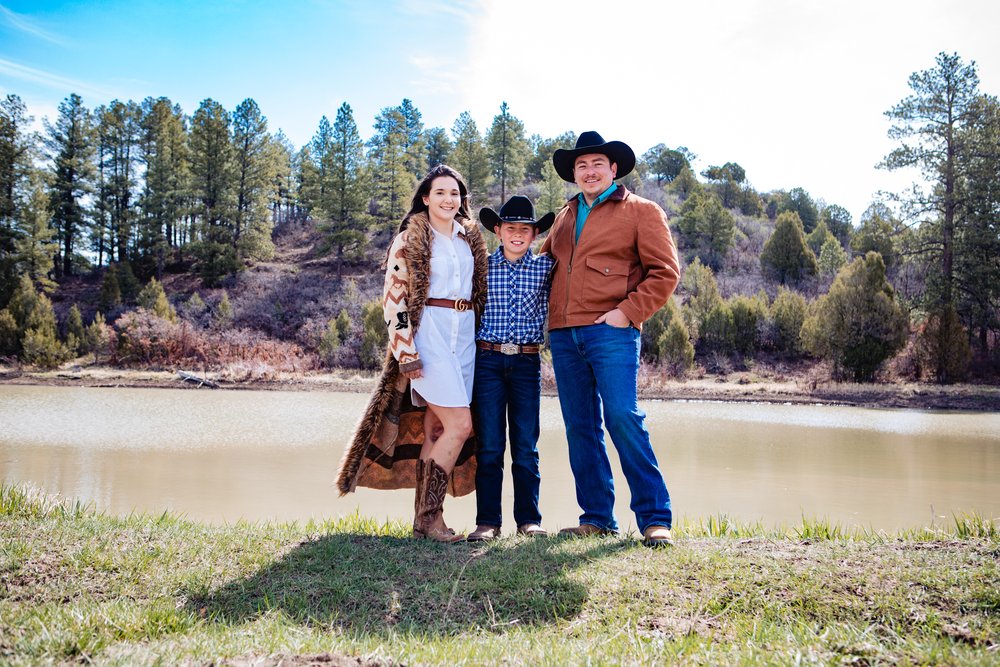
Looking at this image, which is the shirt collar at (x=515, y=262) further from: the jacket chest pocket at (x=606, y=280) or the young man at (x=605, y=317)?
the jacket chest pocket at (x=606, y=280)

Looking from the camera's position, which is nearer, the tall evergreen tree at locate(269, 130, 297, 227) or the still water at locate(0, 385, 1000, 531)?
the still water at locate(0, 385, 1000, 531)

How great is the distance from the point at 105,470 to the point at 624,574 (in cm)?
722

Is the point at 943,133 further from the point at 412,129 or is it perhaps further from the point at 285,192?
the point at 285,192

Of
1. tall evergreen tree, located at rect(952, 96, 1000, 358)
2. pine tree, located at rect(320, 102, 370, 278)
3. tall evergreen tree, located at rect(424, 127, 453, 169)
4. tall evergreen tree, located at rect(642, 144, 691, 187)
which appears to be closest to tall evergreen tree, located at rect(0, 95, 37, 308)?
pine tree, located at rect(320, 102, 370, 278)

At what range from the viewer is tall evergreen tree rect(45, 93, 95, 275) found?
124 ft

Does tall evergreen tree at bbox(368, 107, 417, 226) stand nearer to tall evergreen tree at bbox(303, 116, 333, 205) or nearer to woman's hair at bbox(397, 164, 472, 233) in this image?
tall evergreen tree at bbox(303, 116, 333, 205)

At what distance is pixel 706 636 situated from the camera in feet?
8.24

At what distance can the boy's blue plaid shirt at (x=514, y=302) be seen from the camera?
4246 mm

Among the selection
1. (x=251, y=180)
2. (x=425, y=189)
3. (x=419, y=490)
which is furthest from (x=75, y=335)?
(x=419, y=490)

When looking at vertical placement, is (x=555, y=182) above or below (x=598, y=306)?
above

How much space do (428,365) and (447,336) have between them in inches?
8.5

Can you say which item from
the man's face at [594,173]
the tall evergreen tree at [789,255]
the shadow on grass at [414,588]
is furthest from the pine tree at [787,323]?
the shadow on grass at [414,588]

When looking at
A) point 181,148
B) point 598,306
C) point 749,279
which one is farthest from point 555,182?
point 598,306

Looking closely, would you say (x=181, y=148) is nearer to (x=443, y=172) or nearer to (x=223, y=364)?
(x=223, y=364)
